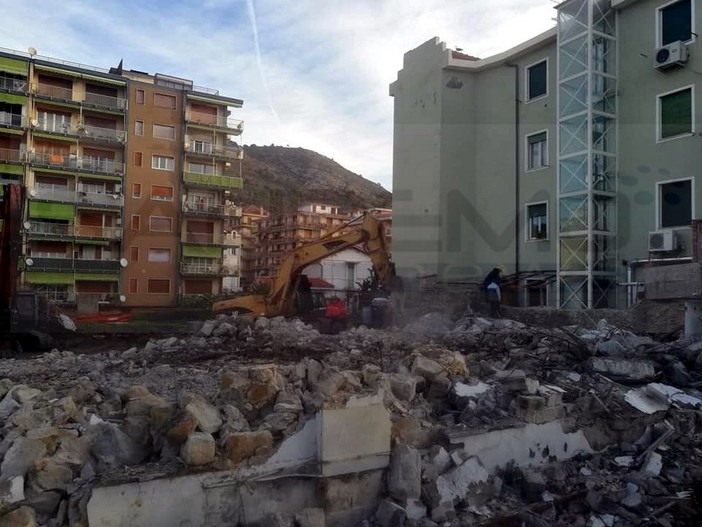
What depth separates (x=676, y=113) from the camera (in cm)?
1723

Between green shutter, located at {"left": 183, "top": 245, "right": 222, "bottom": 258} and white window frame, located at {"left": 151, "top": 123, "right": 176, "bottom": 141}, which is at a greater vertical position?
white window frame, located at {"left": 151, "top": 123, "right": 176, "bottom": 141}

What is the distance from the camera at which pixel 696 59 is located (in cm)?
1662

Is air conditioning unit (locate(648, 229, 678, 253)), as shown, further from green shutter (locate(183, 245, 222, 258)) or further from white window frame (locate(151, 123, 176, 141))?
white window frame (locate(151, 123, 176, 141))

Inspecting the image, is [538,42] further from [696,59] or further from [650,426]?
[650,426]

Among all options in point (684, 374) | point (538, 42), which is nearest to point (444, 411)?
point (684, 374)

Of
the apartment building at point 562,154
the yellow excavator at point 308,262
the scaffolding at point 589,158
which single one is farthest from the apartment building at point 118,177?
the scaffolding at point 589,158

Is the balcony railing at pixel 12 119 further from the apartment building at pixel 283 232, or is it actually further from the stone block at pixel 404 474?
the stone block at pixel 404 474

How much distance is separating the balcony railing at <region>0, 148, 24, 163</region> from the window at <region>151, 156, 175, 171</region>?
25.9ft

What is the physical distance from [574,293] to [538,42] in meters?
9.16

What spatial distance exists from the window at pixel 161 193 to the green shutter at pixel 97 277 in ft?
19.9

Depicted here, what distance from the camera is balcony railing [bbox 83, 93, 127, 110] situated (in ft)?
128

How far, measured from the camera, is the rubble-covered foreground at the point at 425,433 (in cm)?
432

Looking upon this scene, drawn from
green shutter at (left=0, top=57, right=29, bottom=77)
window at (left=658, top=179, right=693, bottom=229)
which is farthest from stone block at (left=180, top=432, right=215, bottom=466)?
green shutter at (left=0, top=57, right=29, bottom=77)

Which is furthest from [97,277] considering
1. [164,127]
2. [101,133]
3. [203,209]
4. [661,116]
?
[661,116]
